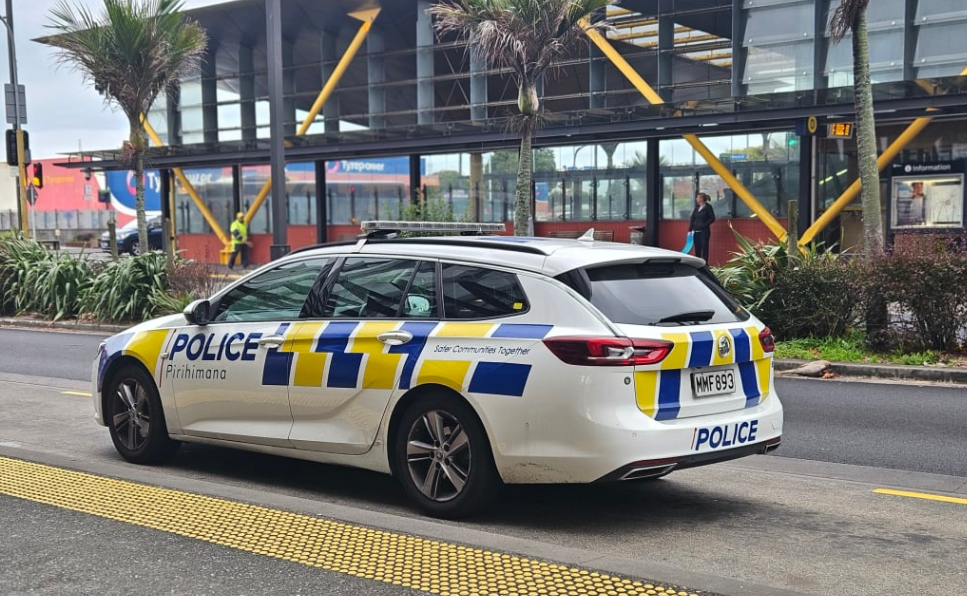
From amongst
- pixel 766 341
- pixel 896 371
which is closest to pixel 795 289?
pixel 896 371

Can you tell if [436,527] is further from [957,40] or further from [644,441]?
[957,40]

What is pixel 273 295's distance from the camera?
6.91 m

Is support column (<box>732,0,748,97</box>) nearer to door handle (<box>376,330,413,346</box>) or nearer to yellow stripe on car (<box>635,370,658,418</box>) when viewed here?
door handle (<box>376,330,413,346</box>)

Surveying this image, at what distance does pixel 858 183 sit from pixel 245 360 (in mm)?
18812

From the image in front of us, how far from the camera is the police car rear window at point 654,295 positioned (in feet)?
18.4

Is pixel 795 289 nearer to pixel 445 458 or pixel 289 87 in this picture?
pixel 445 458

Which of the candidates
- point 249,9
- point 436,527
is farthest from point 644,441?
point 249,9

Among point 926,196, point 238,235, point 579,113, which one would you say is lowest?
point 238,235

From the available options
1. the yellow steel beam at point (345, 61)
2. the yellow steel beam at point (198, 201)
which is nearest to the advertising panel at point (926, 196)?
the yellow steel beam at point (345, 61)

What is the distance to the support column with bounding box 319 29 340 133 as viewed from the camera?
32.3 meters

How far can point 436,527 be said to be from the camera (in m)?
5.28

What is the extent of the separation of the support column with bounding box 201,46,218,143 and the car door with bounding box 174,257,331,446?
29.7 metres

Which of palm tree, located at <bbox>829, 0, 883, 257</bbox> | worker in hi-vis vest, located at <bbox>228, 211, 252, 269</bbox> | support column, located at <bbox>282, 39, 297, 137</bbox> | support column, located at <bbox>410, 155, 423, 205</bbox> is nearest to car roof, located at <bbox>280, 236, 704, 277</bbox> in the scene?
palm tree, located at <bbox>829, 0, 883, 257</bbox>

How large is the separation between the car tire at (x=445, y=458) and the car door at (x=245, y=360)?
39.5 inches
